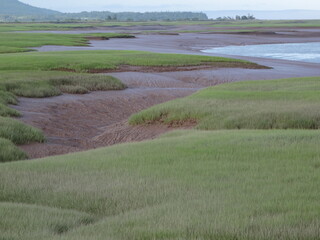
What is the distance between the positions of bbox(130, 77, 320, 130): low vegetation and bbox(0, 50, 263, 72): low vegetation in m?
16.3

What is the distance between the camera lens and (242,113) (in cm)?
1872

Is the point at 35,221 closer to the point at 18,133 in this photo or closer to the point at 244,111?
the point at 18,133

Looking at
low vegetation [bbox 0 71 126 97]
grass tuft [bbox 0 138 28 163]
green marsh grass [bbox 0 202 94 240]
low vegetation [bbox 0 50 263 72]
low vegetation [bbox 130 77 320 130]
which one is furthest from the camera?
low vegetation [bbox 0 50 263 72]

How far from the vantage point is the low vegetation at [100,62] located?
38.4 m

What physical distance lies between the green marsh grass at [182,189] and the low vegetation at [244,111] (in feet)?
11.4

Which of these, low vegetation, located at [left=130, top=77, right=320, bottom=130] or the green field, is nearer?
the green field

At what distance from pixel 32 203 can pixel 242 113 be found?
1087 centimetres

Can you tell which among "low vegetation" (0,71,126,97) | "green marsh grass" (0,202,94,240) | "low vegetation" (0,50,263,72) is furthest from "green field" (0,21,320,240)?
"low vegetation" (0,50,263,72)

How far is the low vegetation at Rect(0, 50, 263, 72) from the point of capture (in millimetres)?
38438

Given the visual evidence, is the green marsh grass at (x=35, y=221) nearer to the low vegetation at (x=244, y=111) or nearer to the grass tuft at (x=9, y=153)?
the grass tuft at (x=9, y=153)

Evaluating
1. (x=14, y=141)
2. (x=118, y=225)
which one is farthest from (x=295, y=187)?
(x=14, y=141)

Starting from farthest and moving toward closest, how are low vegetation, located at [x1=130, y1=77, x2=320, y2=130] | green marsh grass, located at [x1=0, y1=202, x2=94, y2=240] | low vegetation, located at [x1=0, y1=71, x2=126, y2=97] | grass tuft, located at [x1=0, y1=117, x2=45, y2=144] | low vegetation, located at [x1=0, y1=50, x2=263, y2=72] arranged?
low vegetation, located at [x1=0, y1=50, x2=263, y2=72], low vegetation, located at [x1=0, y1=71, x2=126, y2=97], low vegetation, located at [x1=130, y1=77, x2=320, y2=130], grass tuft, located at [x1=0, y1=117, x2=45, y2=144], green marsh grass, located at [x1=0, y1=202, x2=94, y2=240]

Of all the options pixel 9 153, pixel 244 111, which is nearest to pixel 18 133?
pixel 9 153

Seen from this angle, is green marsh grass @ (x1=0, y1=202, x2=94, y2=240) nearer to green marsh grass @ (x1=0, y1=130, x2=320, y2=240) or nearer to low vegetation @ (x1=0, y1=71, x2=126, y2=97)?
green marsh grass @ (x1=0, y1=130, x2=320, y2=240)
